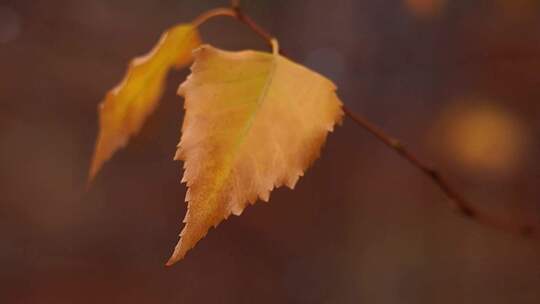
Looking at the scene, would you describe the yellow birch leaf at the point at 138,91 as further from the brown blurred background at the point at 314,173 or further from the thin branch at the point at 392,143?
Answer: the brown blurred background at the point at 314,173

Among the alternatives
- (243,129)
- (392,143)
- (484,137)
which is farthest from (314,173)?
(243,129)

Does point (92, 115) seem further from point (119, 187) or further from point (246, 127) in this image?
point (246, 127)

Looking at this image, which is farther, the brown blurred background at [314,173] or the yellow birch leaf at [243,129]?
the brown blurred background at [314,173]

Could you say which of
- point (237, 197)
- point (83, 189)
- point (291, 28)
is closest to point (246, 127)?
point (237, 197)

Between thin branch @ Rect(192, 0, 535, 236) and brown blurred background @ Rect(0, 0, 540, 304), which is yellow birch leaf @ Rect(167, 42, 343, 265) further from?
brown blurred background @ Rect(0, 0, 540, 304)

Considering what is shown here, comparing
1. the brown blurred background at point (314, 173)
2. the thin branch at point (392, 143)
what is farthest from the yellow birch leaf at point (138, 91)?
the brown blurred background at point (314, 173)

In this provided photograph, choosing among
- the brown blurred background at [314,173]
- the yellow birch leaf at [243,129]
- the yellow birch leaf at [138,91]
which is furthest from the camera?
the brown blurred background at [314,173]

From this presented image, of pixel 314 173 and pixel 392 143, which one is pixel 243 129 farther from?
pixel 314 173
